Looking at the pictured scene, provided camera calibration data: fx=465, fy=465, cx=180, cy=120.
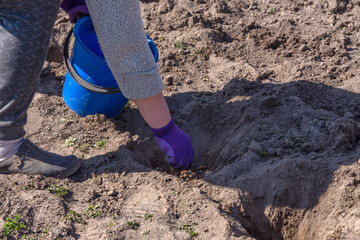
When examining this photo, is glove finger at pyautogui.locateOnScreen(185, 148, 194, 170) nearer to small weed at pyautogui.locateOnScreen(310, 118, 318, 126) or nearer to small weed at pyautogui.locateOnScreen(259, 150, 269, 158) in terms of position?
small weed at pyautogui.locateOnScreen(259, 150, 269, 158)

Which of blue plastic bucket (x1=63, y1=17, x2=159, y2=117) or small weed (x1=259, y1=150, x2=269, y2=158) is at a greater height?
blue plastic bucket (x1=63, y1=17, x2=159, y2=117)

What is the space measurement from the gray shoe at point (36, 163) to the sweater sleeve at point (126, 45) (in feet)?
2.10

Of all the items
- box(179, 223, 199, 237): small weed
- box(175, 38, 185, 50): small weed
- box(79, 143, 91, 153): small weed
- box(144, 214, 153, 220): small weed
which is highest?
box(144, 214, 153, 220): small weed

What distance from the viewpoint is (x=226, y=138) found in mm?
3314

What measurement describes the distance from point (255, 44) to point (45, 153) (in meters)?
2.22

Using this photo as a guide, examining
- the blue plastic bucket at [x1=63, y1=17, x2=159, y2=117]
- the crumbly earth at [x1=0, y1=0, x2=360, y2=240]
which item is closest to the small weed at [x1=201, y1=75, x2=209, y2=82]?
the crumbly earth at [x1=0, y1=0, x2=360, y2=240]

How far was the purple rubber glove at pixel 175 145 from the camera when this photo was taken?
2.92m

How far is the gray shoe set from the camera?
2.76 metres

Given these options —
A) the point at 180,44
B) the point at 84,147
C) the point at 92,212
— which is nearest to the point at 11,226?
the point at 92,212

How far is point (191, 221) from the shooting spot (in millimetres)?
2520

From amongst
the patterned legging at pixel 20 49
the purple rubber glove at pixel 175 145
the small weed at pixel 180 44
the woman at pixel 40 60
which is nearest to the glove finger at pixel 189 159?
the purple rubber glove at pixel 175 145

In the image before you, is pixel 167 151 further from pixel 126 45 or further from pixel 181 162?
pixel 126 45

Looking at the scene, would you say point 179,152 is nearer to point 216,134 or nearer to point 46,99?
point 216,134

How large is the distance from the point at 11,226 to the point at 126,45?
111 cm
